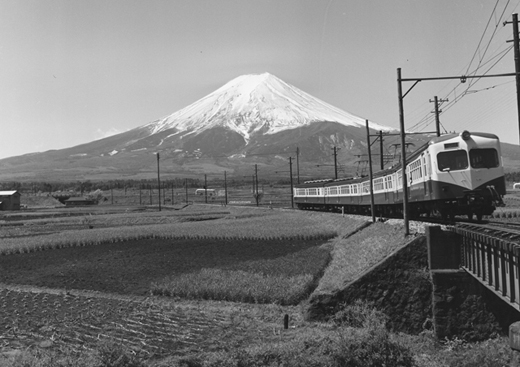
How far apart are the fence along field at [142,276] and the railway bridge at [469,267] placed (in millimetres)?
4127

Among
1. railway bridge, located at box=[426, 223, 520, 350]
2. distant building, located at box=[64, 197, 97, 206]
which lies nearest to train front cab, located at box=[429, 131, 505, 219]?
railway bridge, located at box=[426, 223, 520, 350]

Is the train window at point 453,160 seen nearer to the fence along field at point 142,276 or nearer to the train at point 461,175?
the train at point 461,175

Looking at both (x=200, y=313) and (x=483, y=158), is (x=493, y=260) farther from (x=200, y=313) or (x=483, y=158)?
(x=483, y=158)

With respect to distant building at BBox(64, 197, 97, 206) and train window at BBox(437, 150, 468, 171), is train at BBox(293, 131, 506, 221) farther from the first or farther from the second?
distant building at BBox(64, 197, 97, 206)

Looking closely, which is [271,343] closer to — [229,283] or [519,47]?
[229,283]

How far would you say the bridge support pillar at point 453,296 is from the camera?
13.4 meters

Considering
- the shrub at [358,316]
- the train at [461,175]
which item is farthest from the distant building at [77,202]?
the shrub at [358,316]

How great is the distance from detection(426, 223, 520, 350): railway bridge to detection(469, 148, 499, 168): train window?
18.6 feet

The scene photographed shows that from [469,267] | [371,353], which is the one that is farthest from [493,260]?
[371,353]

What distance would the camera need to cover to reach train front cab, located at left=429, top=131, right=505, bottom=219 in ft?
61.4

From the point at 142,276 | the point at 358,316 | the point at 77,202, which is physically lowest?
the point at 358,316

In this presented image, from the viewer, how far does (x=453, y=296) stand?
13695 mm

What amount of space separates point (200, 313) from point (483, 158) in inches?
449

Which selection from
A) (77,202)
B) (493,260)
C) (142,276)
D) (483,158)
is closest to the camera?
(493,260)
